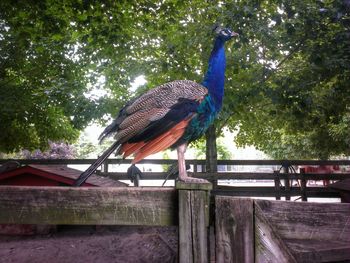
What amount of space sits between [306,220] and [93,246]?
363cm

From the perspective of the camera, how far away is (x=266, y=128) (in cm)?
1169

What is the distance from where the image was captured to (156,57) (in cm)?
805

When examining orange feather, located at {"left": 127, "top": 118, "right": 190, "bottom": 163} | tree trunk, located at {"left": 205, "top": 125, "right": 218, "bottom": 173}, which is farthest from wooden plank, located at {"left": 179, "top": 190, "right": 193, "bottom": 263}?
tree trunk, located at {"left": 205, "top": 125, "right": 218, "bottom": 173}

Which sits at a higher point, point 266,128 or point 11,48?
point 11,48

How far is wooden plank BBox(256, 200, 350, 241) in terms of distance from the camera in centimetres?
168

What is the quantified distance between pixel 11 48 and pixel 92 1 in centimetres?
361

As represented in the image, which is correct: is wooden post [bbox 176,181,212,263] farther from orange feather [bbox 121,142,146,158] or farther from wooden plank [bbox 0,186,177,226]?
orange feather [bbox 121,142,146,158]

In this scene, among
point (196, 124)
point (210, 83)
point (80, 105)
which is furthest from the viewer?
point (80, 105)

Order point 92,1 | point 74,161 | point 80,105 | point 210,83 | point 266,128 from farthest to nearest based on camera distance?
point 266,128 < point 74,161 < point 80,105 < point 92,1 < point 210,83

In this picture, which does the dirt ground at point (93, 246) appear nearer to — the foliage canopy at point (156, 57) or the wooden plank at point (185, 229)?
the wooden plank at point (185, 229)

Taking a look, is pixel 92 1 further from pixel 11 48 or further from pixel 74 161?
pixel 74 161

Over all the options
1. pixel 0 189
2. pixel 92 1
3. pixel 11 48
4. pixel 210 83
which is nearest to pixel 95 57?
pixel 11 48

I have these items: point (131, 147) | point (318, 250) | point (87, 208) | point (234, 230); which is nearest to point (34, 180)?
point (131, 147)

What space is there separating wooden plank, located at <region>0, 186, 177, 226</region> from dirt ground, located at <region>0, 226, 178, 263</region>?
8.14 feet
